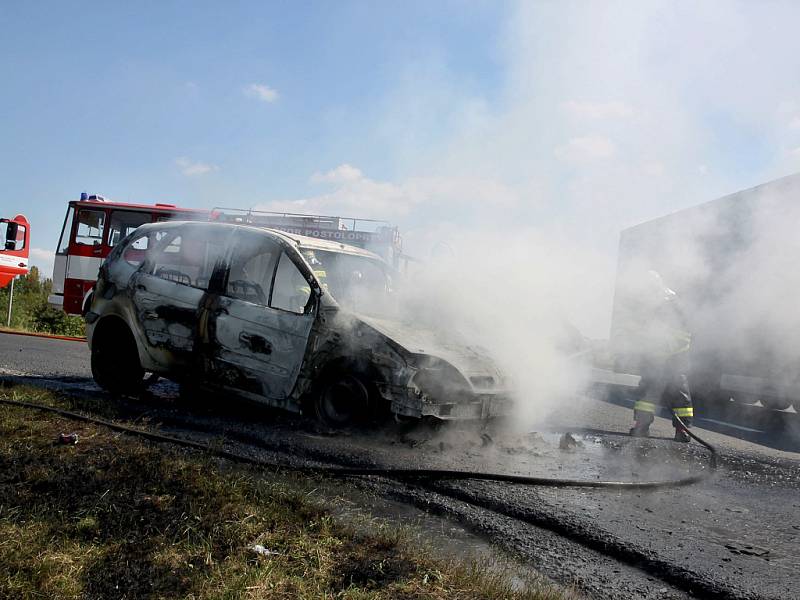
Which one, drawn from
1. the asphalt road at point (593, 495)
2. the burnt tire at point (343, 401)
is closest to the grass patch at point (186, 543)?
the asphalt road at point (593, 495)

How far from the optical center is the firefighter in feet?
21.5

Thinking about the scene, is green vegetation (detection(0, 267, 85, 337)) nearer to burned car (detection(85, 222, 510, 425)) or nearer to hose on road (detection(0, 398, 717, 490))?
burned car (detection(85, 222, 510, 425))

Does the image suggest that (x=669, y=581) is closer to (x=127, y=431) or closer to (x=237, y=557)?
(x=237, y=557)

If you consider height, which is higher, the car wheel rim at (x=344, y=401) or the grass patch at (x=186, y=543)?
the car wheel rim at (x=344, y=401)

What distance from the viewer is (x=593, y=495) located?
3.98 meters

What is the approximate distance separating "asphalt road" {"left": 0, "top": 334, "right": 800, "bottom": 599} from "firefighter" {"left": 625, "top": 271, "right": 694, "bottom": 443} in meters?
0.47

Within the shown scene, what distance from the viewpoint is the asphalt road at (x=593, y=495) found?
2.93 metres

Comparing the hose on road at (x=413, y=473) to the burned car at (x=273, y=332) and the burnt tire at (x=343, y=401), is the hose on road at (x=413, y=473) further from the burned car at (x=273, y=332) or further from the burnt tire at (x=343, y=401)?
the burnt tire at (x=343, y=401)

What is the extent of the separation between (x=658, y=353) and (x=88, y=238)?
40.8 ft

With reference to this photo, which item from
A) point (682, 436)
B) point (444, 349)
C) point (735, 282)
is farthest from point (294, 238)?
point (735, 282)

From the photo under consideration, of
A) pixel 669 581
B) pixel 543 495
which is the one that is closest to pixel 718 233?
pixel 543 495

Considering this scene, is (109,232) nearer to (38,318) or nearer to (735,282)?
(38,318)

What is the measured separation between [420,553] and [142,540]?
1.20 meters

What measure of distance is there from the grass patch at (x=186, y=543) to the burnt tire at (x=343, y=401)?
1.32 m
